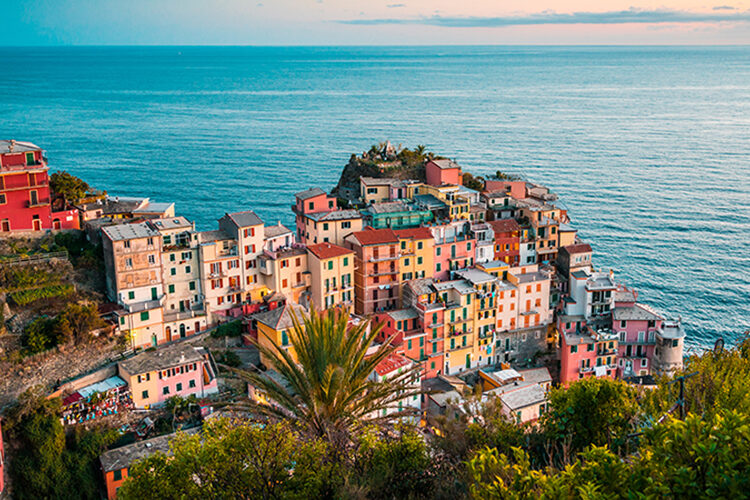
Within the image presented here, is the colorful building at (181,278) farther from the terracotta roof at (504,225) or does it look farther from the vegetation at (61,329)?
the terracotta roof at (504,225)

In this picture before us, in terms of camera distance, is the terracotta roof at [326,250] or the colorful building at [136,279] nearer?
the colorful building at [136,279]

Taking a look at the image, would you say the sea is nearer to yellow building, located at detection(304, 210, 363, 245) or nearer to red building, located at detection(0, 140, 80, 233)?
yellow building, located at detection(304, 210, 363, 245)

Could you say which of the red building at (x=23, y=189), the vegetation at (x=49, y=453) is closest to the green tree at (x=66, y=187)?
the red building at (x=23, y=189)

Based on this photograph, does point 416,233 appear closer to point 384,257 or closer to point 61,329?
point 384,257

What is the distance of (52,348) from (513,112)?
439 feet

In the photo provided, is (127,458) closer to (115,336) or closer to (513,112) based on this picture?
(115,336)

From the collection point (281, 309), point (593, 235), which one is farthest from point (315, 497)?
point (593, 235)

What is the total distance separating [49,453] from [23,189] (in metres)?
19.9

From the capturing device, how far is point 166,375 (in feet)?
136

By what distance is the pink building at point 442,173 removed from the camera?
6150 cm

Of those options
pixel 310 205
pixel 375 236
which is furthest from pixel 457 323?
pixel 310 205

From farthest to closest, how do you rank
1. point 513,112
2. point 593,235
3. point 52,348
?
point 513,112
point 593,235
point 52,348

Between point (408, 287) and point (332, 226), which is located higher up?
point (332, 226)

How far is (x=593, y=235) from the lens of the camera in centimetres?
7619
